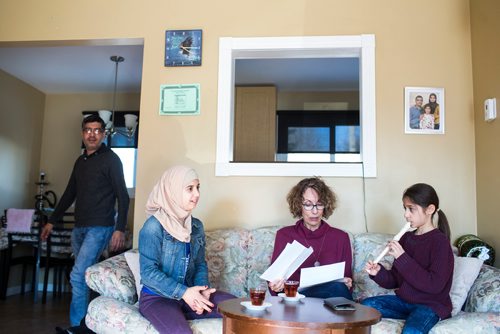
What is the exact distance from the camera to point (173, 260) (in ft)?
6.87

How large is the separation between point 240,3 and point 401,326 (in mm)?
2350

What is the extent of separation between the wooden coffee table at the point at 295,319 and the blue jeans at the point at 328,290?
0.45m

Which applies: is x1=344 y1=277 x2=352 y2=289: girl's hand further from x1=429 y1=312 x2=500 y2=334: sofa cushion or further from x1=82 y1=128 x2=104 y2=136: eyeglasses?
x1=82 y1=128 x2=104 y2=136: eyeglasses

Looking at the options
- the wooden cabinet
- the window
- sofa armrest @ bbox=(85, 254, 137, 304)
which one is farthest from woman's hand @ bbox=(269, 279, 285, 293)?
the window

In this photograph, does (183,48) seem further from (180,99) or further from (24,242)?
(24,242)

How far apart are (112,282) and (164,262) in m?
0.40

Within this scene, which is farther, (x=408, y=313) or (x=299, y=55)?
(x=299, y=55)

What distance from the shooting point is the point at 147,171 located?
3154 millimetres

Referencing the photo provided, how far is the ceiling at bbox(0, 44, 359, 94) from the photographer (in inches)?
182

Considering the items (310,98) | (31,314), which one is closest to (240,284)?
(31,314)

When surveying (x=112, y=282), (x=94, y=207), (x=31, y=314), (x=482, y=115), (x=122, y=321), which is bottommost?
(x=31, y=314)

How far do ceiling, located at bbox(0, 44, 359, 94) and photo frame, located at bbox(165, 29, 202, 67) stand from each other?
1.37 m

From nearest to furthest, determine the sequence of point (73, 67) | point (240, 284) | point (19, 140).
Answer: point (240, 284)
point (73, 67)
point (19, 140)

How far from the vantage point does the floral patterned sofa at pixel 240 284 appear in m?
2.02
